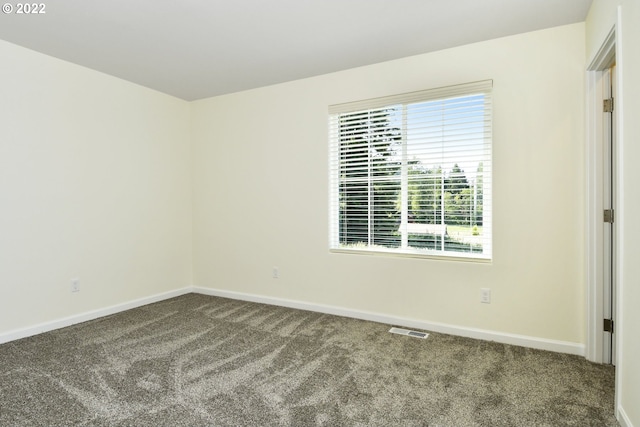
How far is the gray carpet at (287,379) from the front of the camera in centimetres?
195

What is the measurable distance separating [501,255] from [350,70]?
232cm

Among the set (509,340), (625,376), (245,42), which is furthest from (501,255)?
(245,42)

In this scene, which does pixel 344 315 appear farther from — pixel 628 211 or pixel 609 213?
pixel 628 211

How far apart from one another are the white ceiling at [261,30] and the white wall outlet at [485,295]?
7.08 ft

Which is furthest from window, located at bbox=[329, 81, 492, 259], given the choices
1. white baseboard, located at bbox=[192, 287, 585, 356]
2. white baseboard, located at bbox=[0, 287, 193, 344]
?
white baseboard, located at bbox=[0, 287, 193, 344]

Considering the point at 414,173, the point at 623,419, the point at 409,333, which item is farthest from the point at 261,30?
the point at 623,419

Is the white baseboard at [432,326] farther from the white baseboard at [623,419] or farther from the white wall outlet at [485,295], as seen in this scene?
the white baseboard at [623,419]

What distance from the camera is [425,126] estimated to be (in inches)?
133

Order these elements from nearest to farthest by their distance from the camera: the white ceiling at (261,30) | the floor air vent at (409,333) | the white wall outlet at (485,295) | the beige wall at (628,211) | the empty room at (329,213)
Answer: the beige wall at (628,211), the empty room at (329,213), the white ceiling at (261,30), the white wall outlet at (485,295), the floor air vent at (409,333)

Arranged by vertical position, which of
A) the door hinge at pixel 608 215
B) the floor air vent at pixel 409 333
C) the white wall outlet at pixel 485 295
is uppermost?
the door hinge at pixel 608 215

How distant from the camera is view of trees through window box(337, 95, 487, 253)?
10.4 feet

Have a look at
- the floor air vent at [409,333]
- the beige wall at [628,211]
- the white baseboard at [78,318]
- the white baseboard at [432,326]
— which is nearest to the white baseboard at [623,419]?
the beige wall at [628,211]

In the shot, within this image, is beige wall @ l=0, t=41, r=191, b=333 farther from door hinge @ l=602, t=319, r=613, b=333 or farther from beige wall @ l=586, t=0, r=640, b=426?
door hinge @ l=602, t=319, r=613, b=333

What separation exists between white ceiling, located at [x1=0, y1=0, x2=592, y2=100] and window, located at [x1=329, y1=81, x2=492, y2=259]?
0.52m
